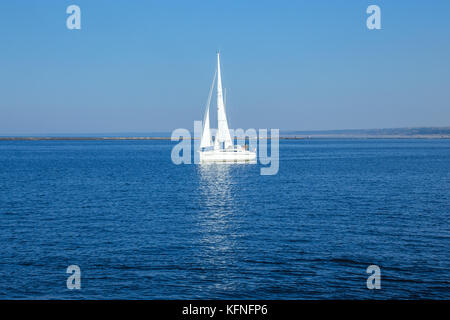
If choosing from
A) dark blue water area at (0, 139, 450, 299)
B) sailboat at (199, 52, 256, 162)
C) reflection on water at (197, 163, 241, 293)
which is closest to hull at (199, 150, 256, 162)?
sailboat at (199, 52, 256, 162)

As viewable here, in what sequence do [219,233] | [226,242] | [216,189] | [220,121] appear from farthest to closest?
[220,121] → [216,189] → [219,233] → [226,242]

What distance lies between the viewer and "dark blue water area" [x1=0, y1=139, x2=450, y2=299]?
21781 millimetres

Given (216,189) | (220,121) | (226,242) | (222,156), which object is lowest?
(226,242)

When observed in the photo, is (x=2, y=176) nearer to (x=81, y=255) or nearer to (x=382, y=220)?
(x=81, y=255)

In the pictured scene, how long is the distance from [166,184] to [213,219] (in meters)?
26.8

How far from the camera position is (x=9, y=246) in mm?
28906

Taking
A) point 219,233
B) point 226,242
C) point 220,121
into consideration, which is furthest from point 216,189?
point 220,121

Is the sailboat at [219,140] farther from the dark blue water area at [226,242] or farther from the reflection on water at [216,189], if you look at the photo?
the dark blue water area at [226,242]

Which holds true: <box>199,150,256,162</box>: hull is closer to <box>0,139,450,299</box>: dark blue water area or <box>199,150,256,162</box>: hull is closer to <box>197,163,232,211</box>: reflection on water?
<box>197,163,232,211</box>: reflection on water

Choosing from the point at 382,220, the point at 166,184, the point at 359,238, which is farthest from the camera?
the point at 166,184

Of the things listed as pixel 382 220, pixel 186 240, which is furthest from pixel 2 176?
pixel 382 220

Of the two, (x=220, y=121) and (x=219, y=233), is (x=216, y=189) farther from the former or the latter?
(x=220, y=121)

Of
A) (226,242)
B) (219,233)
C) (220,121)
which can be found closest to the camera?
(226,242)

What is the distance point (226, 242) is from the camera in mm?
30359
